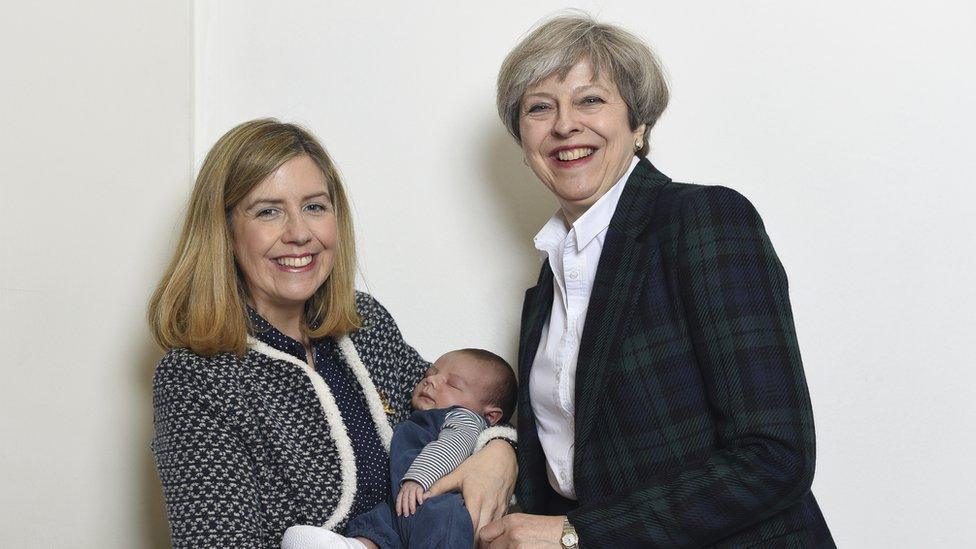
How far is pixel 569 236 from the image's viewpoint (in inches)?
79.1

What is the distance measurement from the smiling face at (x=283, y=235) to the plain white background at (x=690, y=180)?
Result: 504 millimetres

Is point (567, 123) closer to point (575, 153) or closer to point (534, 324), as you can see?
point (575, 153)

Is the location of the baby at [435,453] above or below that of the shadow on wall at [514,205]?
A: below

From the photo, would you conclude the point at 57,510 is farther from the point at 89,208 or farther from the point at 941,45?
the point at 941,45

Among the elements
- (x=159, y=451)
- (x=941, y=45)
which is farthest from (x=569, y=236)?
(x=941, y=45)

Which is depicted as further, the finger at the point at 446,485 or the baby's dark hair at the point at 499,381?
the baby's dark hair at the point at 499,381

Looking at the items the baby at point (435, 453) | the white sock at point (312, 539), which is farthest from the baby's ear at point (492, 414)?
the white sock at point (312, 539)

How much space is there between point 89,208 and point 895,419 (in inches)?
80.7

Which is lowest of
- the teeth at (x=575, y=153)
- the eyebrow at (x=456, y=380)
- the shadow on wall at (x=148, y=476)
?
the shadow on wall at (x=148, y=476)

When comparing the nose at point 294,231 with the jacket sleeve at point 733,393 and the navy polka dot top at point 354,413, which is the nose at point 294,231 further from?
the jacket sleeve at point 733,393

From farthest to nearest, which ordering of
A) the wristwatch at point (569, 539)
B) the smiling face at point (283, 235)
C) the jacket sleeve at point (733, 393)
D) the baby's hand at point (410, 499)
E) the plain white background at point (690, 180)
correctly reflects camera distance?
the plain white background at point (690, 180) < the smiling face at point (283, 235) < the baby's hand at point (410, 499) < the wristwatch at point (569, 539) < the jacket sleeve at point (733, 393)

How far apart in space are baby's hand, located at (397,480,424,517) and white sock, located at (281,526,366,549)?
0.43ft

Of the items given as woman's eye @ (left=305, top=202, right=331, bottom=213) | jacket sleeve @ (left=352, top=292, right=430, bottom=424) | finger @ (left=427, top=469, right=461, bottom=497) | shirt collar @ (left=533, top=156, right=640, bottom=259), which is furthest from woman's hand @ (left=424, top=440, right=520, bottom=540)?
woman's eye @ (left=305, top=202, right=331, bottom=213)

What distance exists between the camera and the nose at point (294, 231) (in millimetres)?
2021
